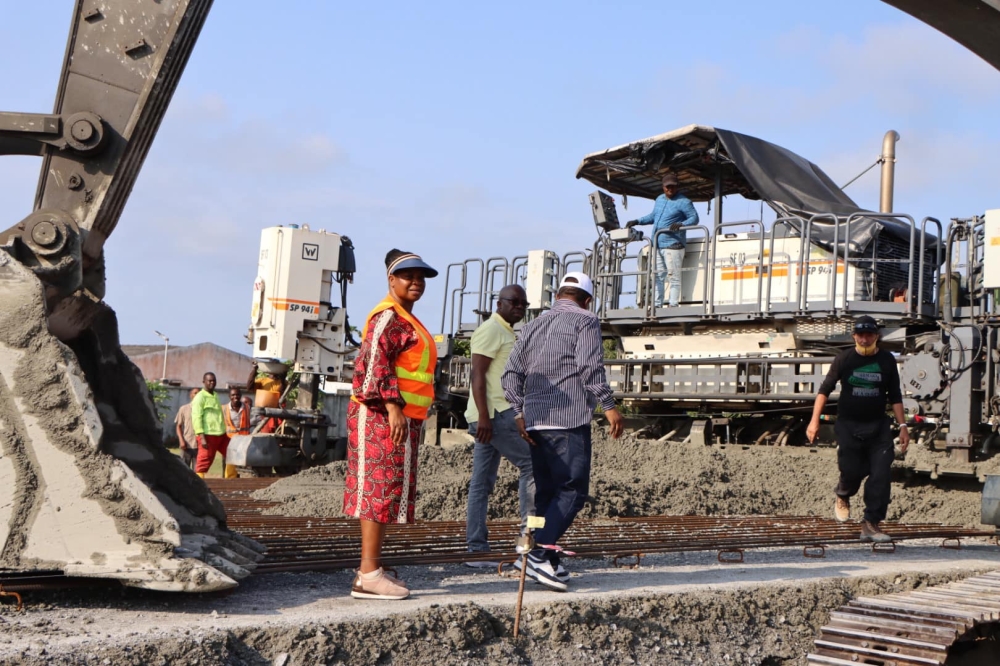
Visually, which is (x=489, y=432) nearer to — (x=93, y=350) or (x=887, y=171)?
(x=93, y=350)

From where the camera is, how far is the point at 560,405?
5.43 meters

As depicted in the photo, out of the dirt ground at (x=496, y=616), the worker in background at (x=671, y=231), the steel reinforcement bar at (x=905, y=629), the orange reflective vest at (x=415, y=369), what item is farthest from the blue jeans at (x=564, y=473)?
the worker in background at (x=671, y=231)

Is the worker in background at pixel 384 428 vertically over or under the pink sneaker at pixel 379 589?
over

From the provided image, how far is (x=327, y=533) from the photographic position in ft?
22.9

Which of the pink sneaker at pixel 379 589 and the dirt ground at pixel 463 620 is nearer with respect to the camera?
the dirt ground at pixel 463 620

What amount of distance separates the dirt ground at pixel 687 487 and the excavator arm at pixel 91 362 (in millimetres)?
3650

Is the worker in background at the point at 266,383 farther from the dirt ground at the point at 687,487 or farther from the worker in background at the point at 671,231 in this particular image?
the worker in background at the point at 671,231

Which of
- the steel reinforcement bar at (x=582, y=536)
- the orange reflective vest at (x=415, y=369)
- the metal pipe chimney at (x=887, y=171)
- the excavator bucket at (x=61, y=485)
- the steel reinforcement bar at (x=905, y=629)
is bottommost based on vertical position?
the steel reinforcement bar at (x=905, y=629)

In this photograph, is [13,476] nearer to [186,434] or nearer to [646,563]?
[646,563]

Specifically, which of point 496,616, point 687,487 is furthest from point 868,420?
point 496,616

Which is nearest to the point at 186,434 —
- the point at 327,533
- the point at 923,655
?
the point at 327,533

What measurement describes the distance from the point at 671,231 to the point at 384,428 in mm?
9140

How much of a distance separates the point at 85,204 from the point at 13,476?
124cm

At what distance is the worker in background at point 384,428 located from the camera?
4.60 m
